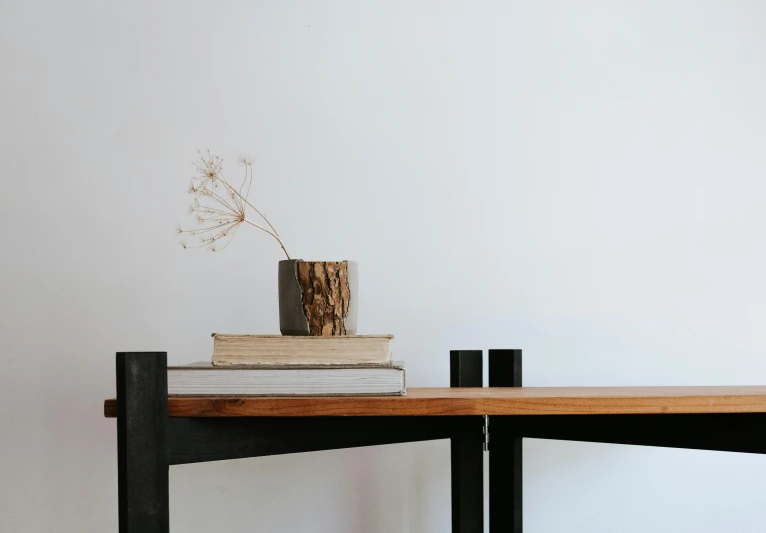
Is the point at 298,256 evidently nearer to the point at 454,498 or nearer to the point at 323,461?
the point at 323,461

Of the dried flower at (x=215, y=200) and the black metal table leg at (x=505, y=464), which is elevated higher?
the dried flower at (x=215, y=200)

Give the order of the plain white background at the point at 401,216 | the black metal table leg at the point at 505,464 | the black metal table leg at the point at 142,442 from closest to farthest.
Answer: the black metal table leg at the point at 142,442 < the black metal table leg at the point at 505,464 < the plain white background at the point at 401,216

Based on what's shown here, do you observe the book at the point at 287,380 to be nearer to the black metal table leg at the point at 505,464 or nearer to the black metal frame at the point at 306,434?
the black metal frame at the point at 306,434

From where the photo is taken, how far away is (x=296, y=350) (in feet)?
2.71

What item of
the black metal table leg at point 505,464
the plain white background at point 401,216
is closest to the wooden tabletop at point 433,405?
the black metal table leg at point 505,464

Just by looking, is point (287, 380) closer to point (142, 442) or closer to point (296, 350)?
point (296, 350)

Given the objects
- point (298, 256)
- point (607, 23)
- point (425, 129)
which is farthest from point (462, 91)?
point (298, 256)

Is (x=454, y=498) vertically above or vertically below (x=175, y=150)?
below

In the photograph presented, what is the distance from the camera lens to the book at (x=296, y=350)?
0.82 metres

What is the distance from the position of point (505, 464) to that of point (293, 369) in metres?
0.52

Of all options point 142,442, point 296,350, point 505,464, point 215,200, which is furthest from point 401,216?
point 142,442

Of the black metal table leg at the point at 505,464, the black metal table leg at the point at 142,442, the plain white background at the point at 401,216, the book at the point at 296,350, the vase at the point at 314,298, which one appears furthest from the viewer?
the plain white background at the point at 401,216

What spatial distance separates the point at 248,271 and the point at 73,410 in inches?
14.8

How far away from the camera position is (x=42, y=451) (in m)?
1.29
